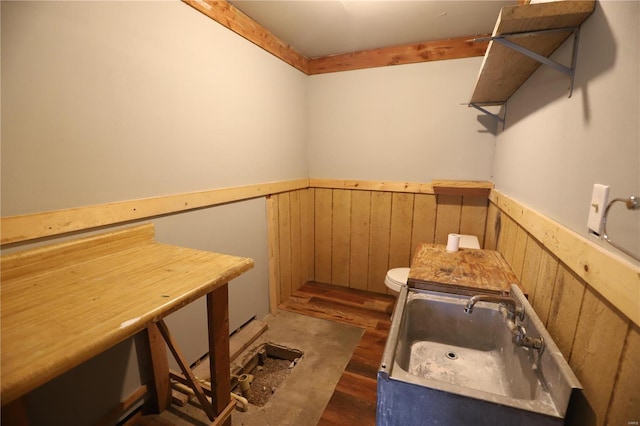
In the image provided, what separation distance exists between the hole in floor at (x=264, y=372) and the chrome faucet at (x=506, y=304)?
4.27 feet

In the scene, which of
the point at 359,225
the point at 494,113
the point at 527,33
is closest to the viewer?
the point at 527,33

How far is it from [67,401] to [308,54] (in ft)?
9.57

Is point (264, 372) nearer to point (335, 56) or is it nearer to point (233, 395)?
point (233, 395)

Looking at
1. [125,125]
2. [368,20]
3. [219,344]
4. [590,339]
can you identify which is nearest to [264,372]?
[219,344]

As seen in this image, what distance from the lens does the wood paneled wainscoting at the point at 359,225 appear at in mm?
2480

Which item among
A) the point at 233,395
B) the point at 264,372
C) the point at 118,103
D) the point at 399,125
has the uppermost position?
the point at 399,125

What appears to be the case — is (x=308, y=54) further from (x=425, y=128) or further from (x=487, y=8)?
(x=487, y=8)

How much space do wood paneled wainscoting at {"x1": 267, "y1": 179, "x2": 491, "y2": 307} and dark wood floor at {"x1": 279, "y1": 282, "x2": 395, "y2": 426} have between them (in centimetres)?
13

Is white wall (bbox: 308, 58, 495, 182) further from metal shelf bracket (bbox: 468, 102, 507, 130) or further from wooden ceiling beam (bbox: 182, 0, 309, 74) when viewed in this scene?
wooden ceiling beam (bbox: 182, 0, 309, 74)

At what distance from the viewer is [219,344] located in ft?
3.51

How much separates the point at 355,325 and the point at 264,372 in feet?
2.55

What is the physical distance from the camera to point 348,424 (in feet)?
4.71

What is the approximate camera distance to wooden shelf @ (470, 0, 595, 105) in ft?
2.72

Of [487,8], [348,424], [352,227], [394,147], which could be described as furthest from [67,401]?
[487,8]
